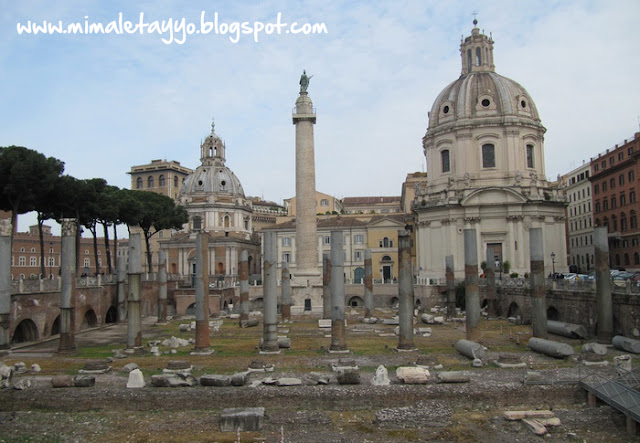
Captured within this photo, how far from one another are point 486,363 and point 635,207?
42639mm

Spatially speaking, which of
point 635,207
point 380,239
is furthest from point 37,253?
point 635,207

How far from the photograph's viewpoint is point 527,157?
2308 inches

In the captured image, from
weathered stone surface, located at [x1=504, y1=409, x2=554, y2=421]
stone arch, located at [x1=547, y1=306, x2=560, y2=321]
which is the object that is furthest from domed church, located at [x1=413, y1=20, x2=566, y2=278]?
weathered stone surface, located at [x1=504, y1=409, x2=554, y2=421]

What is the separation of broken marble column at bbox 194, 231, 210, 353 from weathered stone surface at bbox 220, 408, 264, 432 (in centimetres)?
1003

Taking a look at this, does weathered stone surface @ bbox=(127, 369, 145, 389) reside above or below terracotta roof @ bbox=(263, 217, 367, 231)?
below

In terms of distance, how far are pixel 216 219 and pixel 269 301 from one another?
65125 mm

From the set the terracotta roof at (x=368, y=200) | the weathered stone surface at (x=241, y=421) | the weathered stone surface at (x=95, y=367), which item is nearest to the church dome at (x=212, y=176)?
the terracotta roof at (x=368, y=200)

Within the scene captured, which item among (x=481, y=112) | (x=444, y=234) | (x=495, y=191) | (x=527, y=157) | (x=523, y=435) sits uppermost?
(x=481, y=112)

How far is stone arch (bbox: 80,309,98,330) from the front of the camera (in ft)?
128

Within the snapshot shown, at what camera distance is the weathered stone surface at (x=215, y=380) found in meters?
18.3

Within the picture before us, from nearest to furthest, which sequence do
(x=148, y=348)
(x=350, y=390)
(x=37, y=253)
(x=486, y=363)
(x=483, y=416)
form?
(x=483, y=416)
(x=350, y=390)
(x=486, y=363)
(x=148, y=348)
(x=37, y=253)

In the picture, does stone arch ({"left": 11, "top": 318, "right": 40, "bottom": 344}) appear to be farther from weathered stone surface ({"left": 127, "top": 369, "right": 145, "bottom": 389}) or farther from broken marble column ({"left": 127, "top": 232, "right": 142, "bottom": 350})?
weathered stone surface ({"left": 127, "top": 369, "right": 145, "bottom": 389})

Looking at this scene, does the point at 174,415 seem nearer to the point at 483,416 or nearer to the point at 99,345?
the point at 483,416

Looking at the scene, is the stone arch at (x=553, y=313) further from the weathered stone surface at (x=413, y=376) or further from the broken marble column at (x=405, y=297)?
the weathered stone surface at (x=413, y=376)
